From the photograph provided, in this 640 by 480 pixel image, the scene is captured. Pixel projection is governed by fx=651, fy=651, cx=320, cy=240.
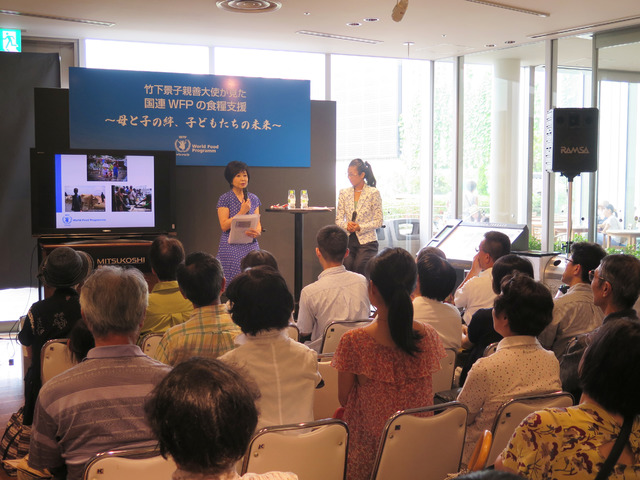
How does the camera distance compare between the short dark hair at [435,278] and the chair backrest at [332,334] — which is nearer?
the short dark hair at [435,278]

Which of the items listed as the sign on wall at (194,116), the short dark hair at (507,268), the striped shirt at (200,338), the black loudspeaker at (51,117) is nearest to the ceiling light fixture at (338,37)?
the sign on wall at (194,116)

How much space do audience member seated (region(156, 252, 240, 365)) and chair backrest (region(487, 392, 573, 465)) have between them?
108cm

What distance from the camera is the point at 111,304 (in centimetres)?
207

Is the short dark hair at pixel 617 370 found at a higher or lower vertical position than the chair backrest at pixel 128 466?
higher

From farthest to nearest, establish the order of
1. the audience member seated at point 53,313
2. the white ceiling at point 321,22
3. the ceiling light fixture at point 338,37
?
the ceiling light fixture at point 338,37 < the white ceiling at point 321,22 < the audience member seated at point 53,313

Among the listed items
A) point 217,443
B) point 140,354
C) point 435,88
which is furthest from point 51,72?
point 217,443

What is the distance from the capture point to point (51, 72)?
7.11m

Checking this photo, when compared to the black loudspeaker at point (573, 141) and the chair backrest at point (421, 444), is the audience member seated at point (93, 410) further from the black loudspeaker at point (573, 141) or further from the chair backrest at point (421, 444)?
the black loudspeaker at point (573, 141)

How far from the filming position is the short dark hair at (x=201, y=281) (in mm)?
2814

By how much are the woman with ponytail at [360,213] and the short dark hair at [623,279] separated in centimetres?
379

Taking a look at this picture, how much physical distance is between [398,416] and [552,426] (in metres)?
0.57

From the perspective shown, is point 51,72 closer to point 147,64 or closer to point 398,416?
point 147,64

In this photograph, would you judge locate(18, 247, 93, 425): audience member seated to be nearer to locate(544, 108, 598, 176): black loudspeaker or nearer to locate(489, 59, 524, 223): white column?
locate(544, 108, 598, 176): black loudspeaker

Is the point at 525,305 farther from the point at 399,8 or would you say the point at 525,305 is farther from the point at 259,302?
the point at 399,8
